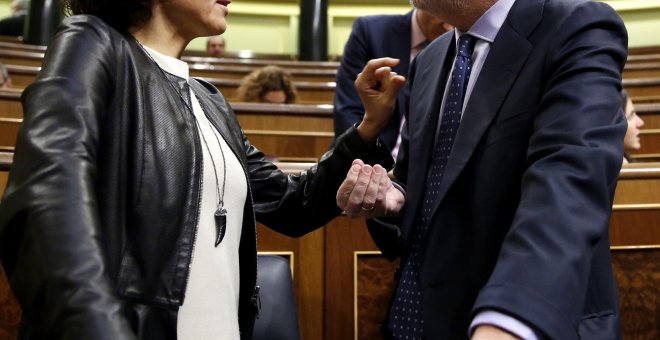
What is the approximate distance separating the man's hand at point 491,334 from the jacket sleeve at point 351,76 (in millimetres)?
950

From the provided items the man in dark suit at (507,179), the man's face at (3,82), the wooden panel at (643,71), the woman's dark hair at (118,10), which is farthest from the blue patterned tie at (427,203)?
the wooden panel at (643,71)

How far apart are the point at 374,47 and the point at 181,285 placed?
Answer: 937mm

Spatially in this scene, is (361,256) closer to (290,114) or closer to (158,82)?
(158,82)

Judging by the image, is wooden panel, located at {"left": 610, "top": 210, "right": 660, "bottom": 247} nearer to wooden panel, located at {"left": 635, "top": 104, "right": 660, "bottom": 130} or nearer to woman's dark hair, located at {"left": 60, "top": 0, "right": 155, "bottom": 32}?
woman's dark hair, located at {"left": 60, "top": 0, "right": 155, "bottom": 32}

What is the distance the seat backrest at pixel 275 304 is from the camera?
739 mm

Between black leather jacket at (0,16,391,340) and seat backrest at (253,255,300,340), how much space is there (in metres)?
0.13

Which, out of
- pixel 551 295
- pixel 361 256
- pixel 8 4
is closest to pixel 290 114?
pixel 361 256

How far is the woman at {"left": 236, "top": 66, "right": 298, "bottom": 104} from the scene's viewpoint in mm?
2135

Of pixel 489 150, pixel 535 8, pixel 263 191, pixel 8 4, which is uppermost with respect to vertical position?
pixel 535 8

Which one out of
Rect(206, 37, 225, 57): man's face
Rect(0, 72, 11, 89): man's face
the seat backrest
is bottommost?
Rect(206, 37, 225, 57): man's face

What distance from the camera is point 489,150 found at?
54cm

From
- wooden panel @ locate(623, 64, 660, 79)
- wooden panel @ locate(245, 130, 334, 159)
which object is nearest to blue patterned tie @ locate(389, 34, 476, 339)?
wooden panel @ locate(245, 130, 334, 159)

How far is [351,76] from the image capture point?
4.46 ft

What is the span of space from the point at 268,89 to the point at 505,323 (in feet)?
5.94
